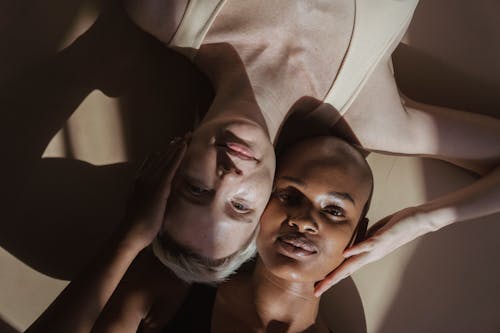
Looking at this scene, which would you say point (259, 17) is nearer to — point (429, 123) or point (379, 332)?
point (429, 123)

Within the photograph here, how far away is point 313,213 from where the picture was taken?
3.78ft

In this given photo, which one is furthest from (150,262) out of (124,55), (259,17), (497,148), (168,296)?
(497,148)

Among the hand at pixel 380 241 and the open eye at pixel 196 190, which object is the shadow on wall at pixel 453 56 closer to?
the hand at pixel 380 241

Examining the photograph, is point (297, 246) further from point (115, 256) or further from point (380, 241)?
point (115, 256)

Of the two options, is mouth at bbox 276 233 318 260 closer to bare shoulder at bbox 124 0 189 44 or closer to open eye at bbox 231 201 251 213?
open eye at bbox 231 201 251 213

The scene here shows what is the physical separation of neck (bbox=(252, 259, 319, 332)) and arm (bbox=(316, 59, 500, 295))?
0.15 feet

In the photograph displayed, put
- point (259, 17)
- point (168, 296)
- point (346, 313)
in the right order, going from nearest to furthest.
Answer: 1. point (259, 17)
2. point (168, 296)
3. point (346, 313)

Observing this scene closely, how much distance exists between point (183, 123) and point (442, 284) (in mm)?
823

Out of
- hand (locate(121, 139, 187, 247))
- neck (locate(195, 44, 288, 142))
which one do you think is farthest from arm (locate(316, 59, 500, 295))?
hand (locate(121, 139, 187, 247))

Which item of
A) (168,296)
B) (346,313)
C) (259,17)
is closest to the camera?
(259,17)

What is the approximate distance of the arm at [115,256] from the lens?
997mm

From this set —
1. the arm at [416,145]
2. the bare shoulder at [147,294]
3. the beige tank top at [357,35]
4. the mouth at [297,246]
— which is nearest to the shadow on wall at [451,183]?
the arm at [416,145]

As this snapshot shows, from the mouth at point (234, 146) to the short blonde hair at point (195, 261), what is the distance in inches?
8.0

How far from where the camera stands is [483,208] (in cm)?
129
